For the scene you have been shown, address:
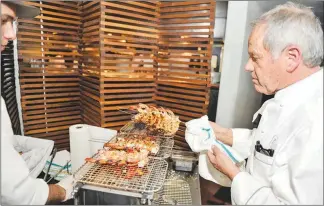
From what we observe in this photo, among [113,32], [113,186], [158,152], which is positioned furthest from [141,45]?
[113,186]

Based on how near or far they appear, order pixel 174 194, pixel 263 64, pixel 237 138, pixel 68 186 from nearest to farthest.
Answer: pixel 263 64 → pixel 68 186 → pixel 237 138 → pixel 174 194

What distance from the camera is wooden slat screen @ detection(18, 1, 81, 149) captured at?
4.20 metres

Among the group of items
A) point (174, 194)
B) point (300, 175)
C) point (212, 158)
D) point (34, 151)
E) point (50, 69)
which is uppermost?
point (50, 69)

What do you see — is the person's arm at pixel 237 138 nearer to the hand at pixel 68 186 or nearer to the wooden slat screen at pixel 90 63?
the hand at pixel 68 186

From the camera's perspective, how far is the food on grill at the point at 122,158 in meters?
2.20

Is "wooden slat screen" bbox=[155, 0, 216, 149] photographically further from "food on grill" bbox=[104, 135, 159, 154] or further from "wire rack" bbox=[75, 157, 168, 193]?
"wire rack" bbox=[75, 157, 168, 193]

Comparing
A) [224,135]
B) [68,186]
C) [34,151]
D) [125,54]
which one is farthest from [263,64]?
[34,151]

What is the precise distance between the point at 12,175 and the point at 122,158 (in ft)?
3.69

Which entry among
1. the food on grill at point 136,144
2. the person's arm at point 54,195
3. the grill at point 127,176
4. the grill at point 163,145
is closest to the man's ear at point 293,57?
the grill at point 127,176

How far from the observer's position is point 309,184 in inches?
46.8

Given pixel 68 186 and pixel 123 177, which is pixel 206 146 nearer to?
pixel 123 177

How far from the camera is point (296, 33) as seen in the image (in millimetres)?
1458

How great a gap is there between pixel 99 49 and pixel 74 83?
1.43 m

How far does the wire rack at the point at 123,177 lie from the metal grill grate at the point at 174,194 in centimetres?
46
